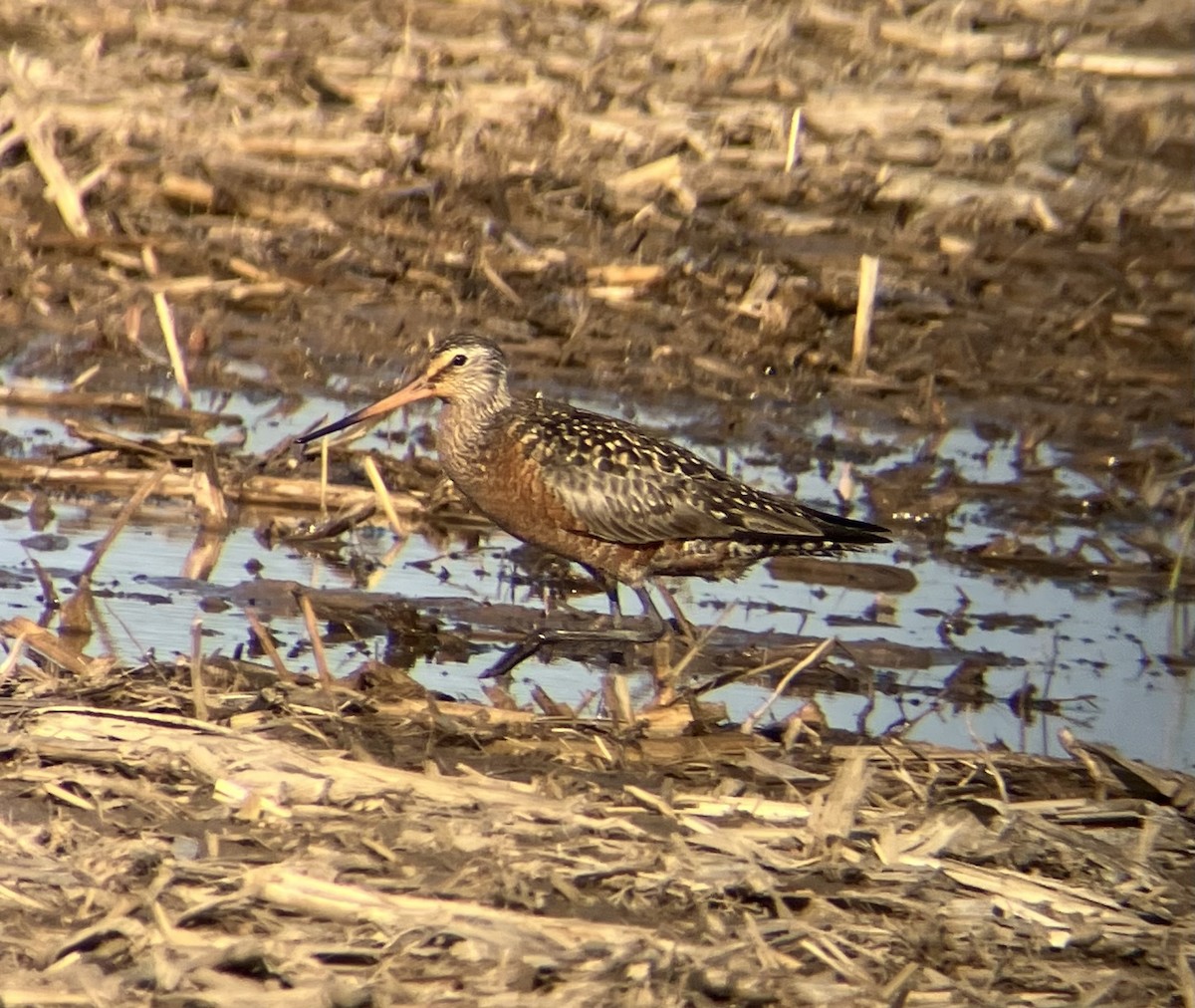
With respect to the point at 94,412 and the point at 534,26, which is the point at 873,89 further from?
the point at 94,412

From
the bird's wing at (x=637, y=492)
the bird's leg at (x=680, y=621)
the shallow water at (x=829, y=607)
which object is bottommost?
the shallow water at (x=829, y=607)

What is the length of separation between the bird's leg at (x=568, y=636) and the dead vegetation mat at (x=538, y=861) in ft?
2.89

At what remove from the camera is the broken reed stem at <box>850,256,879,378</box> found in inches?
456

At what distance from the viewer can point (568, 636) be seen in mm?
7473

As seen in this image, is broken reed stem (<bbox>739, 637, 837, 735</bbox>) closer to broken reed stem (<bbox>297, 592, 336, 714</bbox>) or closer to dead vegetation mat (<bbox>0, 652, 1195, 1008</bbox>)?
dead vegetation mat (<bbox>0, 652, 1195, 1008</bbox>)

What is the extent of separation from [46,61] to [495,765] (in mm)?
8709

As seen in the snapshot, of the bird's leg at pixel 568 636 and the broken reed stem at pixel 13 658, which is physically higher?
the broken reed stem at pixel 13 658

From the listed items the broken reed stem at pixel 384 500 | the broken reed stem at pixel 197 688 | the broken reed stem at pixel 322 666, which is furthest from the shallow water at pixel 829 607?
the broken reed stem at pixel 197 688

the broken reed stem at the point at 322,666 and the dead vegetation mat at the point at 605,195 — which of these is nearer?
the broken reed stem at the point at 322,666

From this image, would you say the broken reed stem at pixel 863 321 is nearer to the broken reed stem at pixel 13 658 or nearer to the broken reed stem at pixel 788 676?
the broken reed stem at pixel 788 676

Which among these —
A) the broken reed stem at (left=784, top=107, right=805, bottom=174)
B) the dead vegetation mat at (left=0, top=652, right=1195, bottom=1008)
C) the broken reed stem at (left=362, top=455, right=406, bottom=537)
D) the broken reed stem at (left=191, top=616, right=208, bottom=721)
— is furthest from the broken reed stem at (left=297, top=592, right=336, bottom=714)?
the broken reed stem at (left=784, top=107, right=805, bottom=174)

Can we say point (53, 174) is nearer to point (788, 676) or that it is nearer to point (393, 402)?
point (393, 402)

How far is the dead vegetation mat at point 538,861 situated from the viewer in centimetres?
486

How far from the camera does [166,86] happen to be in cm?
1395
